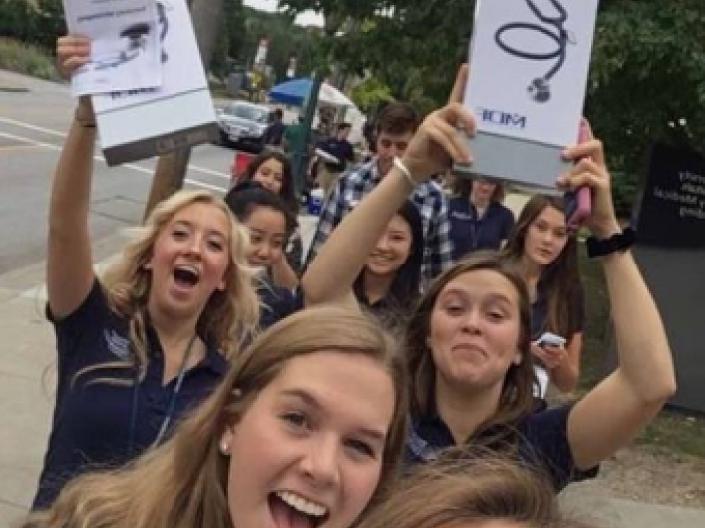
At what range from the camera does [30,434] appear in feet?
22.1

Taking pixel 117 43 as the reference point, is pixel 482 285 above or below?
below

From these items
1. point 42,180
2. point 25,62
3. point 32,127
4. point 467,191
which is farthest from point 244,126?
point 467,191

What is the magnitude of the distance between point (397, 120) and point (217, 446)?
3955 mm

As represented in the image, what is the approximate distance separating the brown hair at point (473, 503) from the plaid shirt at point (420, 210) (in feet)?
12.4

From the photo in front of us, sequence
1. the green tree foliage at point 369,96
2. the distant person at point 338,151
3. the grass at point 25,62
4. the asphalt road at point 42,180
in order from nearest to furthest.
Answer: the asphalt road at point 42,180 < the distant person at point 338,151 < the green tree foliage at point 369,96 < the grass at point 25,62

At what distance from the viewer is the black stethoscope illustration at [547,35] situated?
301cm

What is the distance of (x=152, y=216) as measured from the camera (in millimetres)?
3529

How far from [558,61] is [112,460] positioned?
1.46 meters

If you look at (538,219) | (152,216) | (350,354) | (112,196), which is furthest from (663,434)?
(112,196)

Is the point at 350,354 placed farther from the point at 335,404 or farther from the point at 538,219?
the point at 538,219

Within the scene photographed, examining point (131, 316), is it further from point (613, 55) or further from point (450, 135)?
point (613, 55)

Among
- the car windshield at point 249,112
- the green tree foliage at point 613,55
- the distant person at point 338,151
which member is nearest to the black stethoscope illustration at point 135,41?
the green tree foliage at point 613,55

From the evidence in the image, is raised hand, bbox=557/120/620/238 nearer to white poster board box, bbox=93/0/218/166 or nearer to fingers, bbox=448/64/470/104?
fingers, bbox=448/64/470/104

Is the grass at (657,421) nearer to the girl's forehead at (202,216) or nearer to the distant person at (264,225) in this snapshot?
the distant person at (264,225)
